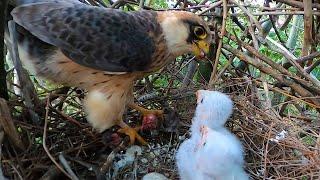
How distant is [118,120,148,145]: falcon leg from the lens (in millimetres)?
2592

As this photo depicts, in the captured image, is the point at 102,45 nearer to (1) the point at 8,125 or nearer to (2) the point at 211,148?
(1) the point at 8,125

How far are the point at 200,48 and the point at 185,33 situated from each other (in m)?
0.10

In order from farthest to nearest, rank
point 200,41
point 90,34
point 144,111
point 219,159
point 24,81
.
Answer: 1. point 144,111
2. point 200,41
3. point 90,34
4. point 24,81
5. point 219,159

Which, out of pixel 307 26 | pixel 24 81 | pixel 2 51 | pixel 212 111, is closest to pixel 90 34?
pixel 24 81

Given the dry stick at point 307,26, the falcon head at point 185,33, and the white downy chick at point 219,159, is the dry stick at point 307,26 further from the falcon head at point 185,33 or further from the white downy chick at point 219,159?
the white downy chick at point 219,159

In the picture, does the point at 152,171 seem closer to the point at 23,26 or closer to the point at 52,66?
the point at 52,66

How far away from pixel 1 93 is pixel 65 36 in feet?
1.35

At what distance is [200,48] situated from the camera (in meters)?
2.68

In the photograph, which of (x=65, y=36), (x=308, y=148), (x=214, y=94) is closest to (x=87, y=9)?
(x=65, y=36)

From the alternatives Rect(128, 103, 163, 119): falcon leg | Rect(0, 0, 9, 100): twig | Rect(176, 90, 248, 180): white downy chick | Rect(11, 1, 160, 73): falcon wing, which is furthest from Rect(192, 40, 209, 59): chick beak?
Rect(0, 0, 9, 100): twig

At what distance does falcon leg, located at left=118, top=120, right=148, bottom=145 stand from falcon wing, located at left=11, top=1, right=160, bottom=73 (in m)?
0.29

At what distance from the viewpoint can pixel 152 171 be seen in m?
2.34

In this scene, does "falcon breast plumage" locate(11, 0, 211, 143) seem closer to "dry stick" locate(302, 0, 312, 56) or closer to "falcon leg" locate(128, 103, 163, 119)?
"falcon leg" locate(128, 103, 163, 119)

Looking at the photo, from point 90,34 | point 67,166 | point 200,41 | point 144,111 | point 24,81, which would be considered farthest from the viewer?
point 144,111
